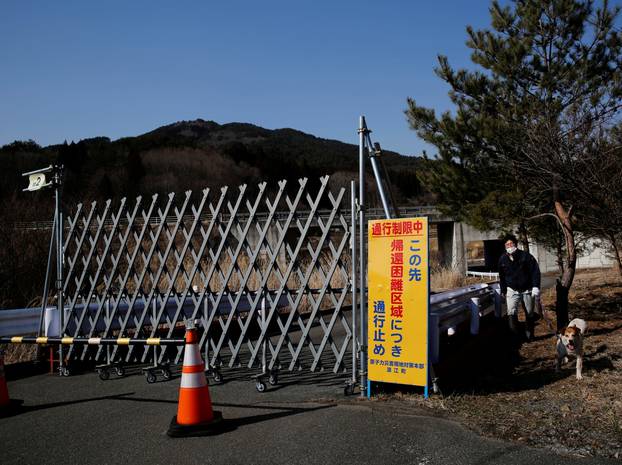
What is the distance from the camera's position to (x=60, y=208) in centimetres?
766

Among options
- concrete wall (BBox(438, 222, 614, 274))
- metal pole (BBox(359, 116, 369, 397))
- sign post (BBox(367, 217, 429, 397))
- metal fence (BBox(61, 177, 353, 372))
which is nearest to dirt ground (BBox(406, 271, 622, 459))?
sign post (BBox(367, 217, 429, 397))

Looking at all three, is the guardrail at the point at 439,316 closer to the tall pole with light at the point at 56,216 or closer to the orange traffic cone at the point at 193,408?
the tall pole with light at the point at 56,216

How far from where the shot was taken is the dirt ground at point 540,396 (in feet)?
14.3

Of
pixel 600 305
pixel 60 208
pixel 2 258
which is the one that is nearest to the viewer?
pixel 60 208

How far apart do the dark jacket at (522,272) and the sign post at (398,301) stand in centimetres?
393

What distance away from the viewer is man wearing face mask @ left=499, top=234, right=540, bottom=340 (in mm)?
8562

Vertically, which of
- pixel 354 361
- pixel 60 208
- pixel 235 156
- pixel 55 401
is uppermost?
pixel 235 156

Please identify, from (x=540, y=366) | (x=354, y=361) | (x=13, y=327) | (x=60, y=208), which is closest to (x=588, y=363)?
(x=540, y=366)

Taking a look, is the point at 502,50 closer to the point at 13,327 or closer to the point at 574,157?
the point at 574,157

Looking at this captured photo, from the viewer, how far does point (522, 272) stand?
862 centimetres

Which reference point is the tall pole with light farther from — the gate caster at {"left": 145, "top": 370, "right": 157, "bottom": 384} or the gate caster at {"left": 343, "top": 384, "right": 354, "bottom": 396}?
the gate caster at {"left": 343, "top": 384, "right": 354, "bottom": 396}

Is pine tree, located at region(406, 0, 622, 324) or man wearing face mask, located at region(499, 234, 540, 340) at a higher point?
pine tree, located at region(406, 0, 622, 324)

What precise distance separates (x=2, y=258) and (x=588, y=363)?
12129mm

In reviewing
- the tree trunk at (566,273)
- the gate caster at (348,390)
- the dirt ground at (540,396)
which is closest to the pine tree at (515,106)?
the tree trunk at (566,273)
